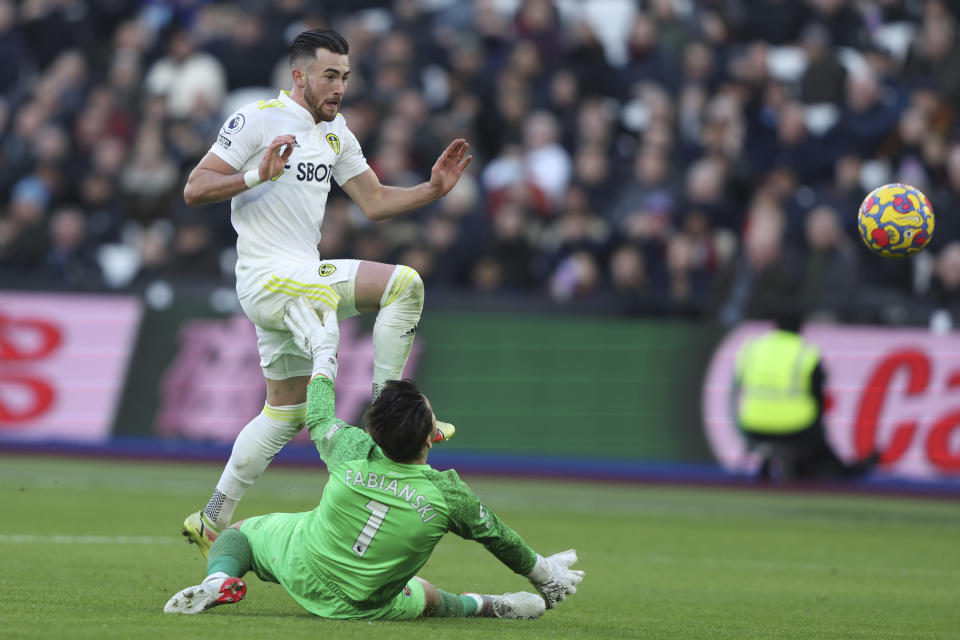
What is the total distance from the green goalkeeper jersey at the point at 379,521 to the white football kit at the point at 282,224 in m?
1.13

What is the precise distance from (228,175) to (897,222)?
419 cm

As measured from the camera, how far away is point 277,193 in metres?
8.66

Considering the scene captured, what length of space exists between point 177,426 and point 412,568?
1072 cm

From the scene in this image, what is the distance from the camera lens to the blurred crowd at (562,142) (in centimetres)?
→ 1723

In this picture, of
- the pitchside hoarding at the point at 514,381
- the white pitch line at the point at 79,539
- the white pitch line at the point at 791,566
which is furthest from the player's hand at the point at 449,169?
the pitchside hoarding at the point at 514,381

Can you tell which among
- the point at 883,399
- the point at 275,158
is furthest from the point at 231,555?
the point at 883,399

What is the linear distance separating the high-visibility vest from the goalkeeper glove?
346 inches

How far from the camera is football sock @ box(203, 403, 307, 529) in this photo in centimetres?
893

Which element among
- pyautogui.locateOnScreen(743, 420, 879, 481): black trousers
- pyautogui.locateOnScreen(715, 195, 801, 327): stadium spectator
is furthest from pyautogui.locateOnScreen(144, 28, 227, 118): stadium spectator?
pyautogui.locateOnScreen(743, 420, 879, 481): black trousers

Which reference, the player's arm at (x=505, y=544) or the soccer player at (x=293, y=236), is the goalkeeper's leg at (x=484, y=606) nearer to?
the player's arm at (x=505, y=544)

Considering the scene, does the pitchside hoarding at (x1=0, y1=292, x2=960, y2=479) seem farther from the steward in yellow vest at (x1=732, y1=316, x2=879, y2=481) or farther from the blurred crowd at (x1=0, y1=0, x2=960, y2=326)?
the blurred crowd at (x1=0, y1=0, x2=960, y2=326)

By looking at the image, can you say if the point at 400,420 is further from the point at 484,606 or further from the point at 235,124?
the point at 235,124

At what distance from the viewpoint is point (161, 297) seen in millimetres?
18000

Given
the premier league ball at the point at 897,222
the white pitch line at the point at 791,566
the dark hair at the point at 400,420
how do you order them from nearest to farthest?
the dark hair at the point at 400,420 → the premier league ball at the point at 897,222 → the white pitch line at the point at 791,566
